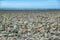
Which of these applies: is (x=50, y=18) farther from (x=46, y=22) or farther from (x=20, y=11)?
(x=20, y=11)

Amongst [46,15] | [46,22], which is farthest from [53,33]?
[46,15]

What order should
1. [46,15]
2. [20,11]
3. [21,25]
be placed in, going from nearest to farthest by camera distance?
[21,25] < [46,15] < [20,11]

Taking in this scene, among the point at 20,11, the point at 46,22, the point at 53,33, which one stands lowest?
the point at 53,33

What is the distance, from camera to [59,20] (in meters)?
1.70

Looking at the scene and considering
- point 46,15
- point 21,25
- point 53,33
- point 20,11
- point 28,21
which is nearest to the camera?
point 53,33

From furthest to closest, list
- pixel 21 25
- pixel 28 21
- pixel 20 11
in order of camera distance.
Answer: pixel 20 11 < pixel 28 21 < pixel 21 25

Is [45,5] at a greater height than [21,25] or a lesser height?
greater

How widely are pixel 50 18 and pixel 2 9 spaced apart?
0.61 meters

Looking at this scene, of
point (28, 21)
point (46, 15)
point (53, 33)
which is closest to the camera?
point (53, 33)

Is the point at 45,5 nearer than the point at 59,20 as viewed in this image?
No

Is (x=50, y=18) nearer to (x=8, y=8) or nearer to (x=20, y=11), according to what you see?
(x=20, y=11)

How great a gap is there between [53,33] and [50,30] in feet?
0.20

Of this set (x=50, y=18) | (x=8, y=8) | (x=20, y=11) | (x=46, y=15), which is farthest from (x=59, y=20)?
(x=8, y=8)

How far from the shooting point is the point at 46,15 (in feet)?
6.16
